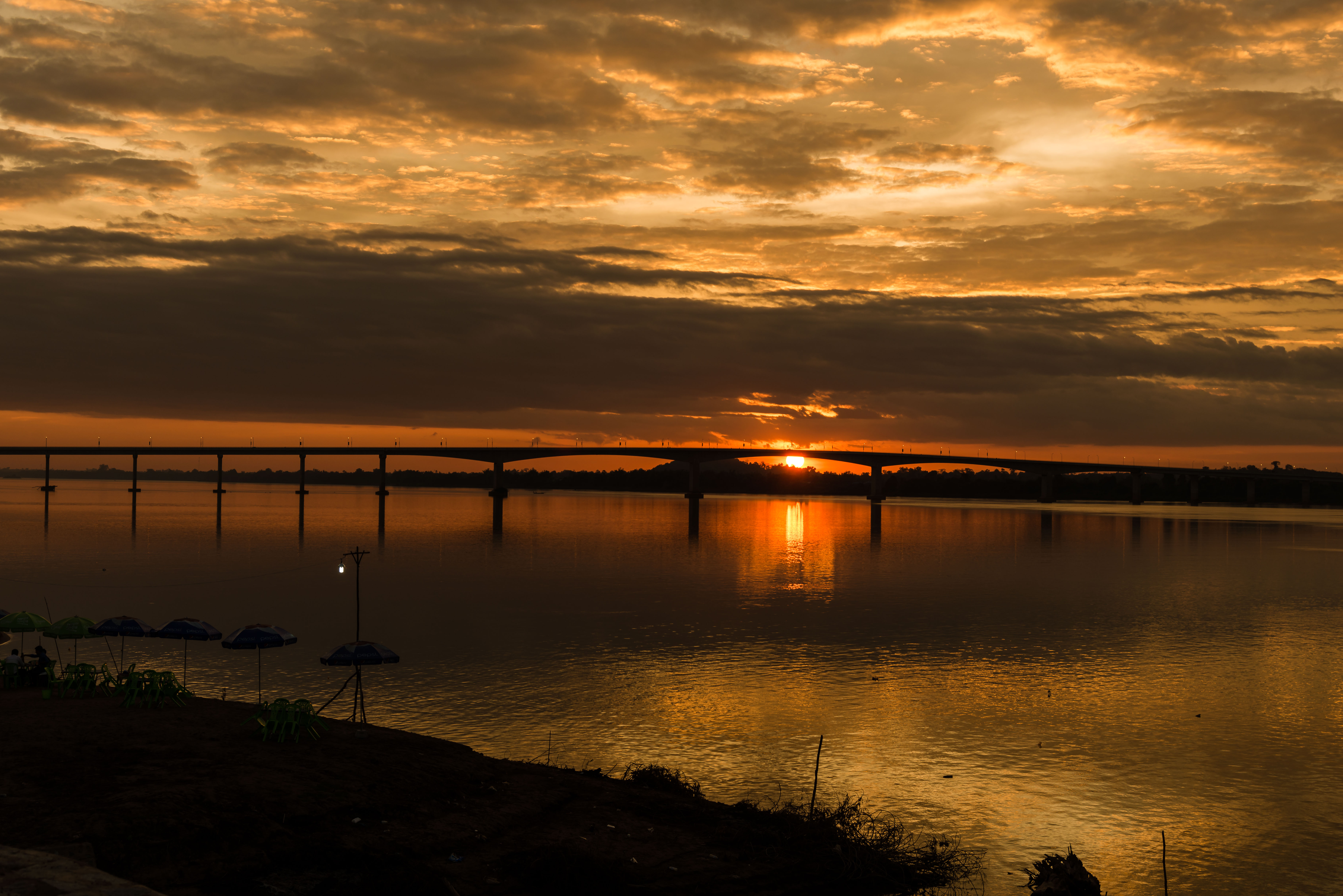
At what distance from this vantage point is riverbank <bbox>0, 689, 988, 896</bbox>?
18266mm

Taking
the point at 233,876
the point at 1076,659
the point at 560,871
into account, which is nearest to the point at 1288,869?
the point at 560,871

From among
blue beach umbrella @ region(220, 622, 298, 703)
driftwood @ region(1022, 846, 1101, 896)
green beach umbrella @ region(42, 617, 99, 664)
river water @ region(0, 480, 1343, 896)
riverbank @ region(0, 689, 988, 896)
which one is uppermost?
blue beach umbrella @ region(220, 622, 298, 703)

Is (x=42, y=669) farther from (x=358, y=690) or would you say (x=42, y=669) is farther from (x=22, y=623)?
(x=358, y=690)

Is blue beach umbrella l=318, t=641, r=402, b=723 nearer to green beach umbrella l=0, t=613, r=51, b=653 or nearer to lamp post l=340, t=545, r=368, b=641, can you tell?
lamp post l=340, t=545, r=368, b=641

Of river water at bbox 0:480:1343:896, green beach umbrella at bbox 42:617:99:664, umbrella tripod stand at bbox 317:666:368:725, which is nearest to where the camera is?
river water at bbox 0:480:1343:896

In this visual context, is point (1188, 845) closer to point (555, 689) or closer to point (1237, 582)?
point (555, 689)

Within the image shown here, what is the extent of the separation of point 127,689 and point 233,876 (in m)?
12.6

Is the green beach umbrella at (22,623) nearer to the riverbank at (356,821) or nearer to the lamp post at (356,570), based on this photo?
the riverbank at (356,821)

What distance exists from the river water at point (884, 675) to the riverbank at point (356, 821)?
4.15 meters

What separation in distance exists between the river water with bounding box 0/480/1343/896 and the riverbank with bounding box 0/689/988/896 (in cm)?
415

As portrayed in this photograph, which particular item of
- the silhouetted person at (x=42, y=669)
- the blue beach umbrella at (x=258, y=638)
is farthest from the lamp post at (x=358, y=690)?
the silhouetted person at (x=42, y=669)

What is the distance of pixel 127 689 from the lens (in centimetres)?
2805

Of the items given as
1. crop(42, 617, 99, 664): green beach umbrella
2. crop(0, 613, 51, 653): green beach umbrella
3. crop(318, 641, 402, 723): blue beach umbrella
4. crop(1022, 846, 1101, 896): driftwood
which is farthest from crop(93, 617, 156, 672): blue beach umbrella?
crop(1022, 846, 1101, 896): driftwood

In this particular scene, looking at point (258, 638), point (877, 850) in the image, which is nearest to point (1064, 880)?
point (877, 850)
